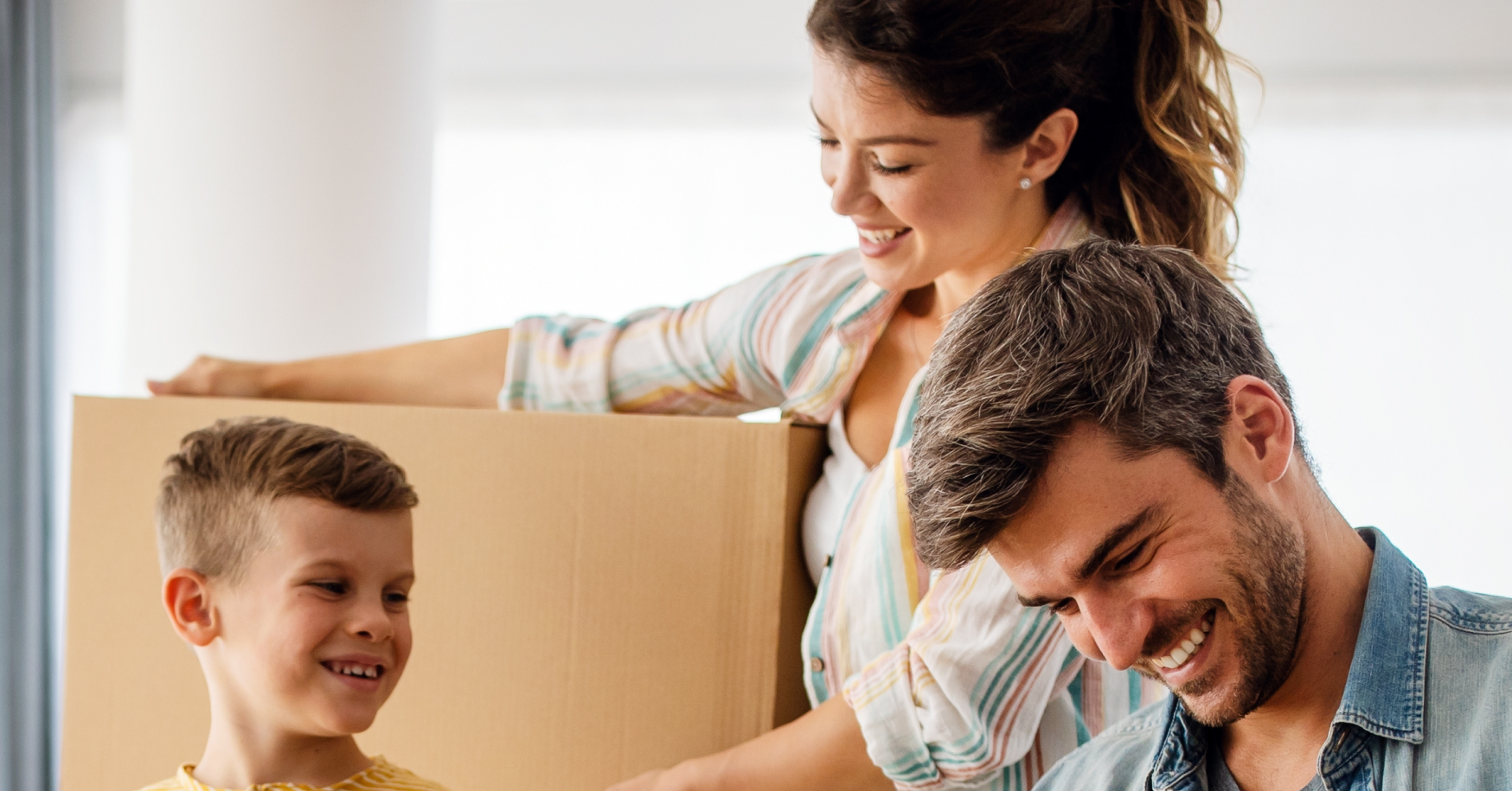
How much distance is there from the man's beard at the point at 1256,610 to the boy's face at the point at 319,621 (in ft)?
1.83

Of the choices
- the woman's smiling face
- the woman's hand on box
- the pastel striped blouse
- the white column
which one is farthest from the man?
the white column

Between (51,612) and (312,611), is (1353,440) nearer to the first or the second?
(312,611)

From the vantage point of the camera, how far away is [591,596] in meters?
0.90

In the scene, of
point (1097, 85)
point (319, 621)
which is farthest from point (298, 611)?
point (1097, 85)

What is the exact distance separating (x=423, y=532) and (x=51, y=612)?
1417 mm

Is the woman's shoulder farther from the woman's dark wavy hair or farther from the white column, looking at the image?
the white column

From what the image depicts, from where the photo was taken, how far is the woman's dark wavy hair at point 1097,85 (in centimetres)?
87

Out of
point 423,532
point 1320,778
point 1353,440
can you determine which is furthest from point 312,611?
point 1353,440

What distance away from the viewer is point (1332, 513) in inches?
27.4

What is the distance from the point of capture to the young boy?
2.92 feet

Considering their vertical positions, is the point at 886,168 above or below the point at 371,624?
above

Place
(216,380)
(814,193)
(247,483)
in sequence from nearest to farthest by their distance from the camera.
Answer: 1. (247,483)
2. (216,380)
3. (814,193)

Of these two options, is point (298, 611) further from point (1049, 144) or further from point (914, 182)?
point (1049, 144)

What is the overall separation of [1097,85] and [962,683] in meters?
0.48
